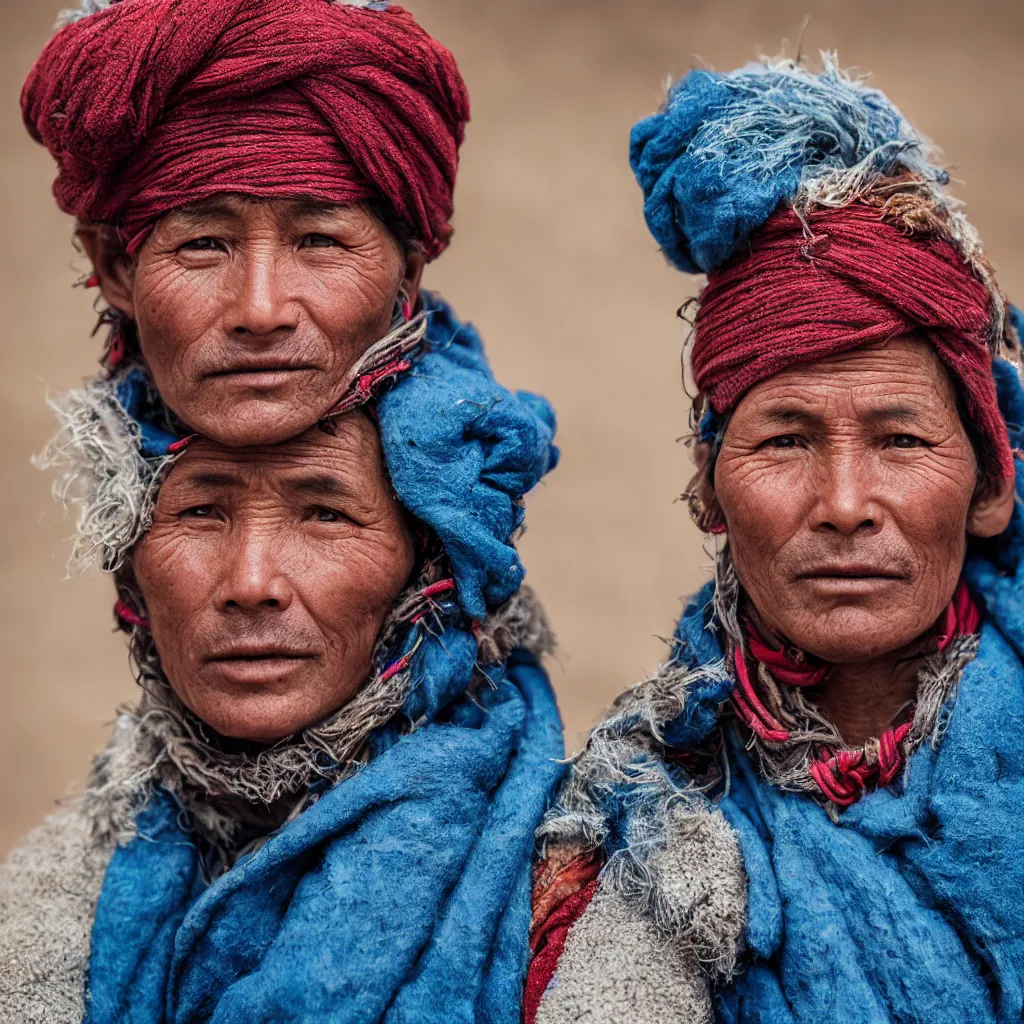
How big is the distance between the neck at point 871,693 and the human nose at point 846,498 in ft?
0.98

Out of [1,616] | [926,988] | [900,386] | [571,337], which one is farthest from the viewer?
[571,337]

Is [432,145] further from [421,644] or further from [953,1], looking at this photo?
[953,1]

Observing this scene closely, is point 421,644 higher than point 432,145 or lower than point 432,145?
lower

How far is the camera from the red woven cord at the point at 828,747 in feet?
8.82

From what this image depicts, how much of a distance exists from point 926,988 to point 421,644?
3.70 ft

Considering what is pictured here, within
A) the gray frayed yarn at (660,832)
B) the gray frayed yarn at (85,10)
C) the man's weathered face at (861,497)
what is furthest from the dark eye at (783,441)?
the gray frayed yarn at (85,10)

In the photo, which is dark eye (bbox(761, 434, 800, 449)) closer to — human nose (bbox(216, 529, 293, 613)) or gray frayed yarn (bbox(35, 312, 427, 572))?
gray frayed yarn (bbox(35, 312, 427, 572))

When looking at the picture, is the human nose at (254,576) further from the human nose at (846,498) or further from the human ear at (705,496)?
the human nose at (846,498)

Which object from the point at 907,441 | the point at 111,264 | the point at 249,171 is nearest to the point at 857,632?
the point at 907,441

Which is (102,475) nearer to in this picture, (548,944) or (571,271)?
(548,944)

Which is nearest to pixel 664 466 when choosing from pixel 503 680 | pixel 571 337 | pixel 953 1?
pixel 571 337

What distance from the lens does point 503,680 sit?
3.05 metres

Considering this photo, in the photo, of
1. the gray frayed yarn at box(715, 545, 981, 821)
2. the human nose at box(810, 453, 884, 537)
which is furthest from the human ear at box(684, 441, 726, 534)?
the human nose at box(810, 453, 884, 537)

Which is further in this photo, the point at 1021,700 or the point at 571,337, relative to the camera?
the point at 571,337
